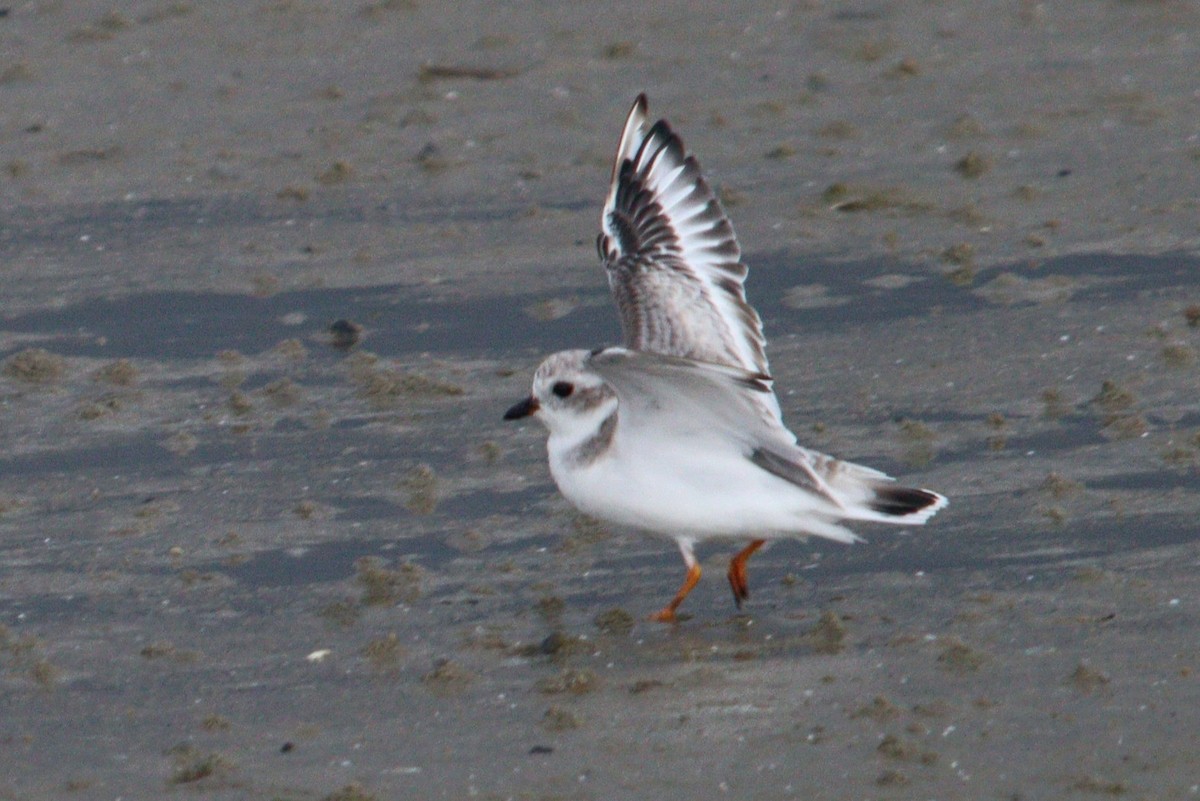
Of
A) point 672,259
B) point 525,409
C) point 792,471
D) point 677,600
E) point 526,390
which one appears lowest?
point 677,600

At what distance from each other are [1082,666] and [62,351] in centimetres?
418

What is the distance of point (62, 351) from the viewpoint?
24.3 feet

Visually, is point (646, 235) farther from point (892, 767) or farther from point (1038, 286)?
point (892, 767)

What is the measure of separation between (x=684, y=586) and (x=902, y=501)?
59 cm

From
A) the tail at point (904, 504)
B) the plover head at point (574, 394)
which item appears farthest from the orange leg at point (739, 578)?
the plover head at point (574, 394)

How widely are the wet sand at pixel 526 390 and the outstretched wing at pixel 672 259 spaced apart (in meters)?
0.48

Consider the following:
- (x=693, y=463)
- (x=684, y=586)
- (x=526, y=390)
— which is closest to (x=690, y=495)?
(x=693, y=463)

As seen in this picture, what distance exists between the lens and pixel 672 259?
6.63 meters

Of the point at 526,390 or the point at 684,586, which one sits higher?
the point at 526,390

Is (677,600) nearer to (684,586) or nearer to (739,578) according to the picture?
(684,586)

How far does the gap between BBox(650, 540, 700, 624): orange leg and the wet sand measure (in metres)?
0.05

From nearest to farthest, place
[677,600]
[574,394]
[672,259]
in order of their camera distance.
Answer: [677,600] < [574,394] < [672,259]

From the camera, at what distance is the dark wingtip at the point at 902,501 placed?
524 centimetres

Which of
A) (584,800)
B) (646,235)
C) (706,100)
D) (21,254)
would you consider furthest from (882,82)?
(584,800)
